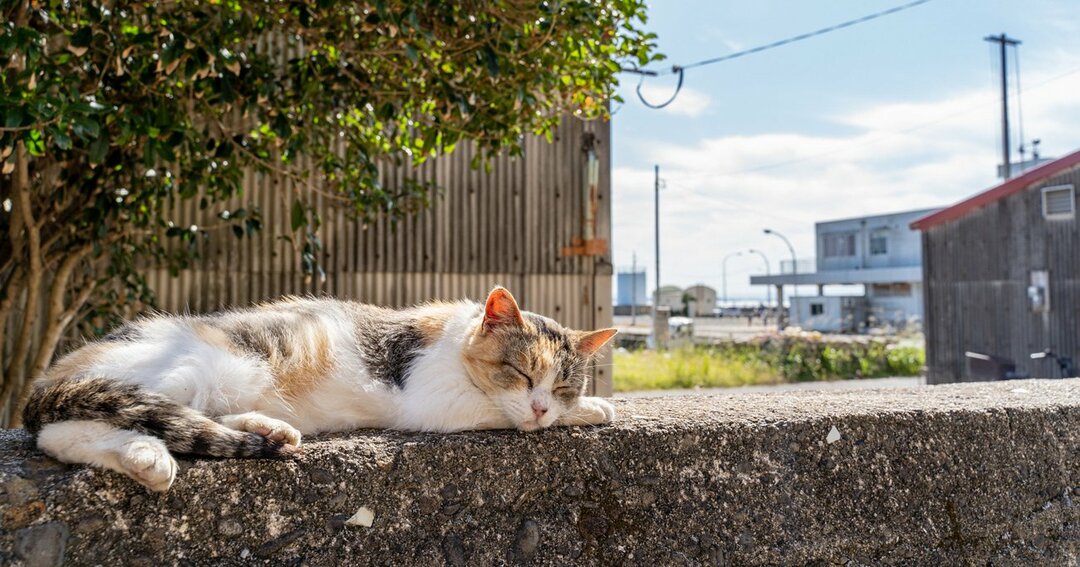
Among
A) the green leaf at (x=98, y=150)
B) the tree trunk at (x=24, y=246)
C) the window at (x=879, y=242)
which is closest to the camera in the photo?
the green leaf at (x=98, y=150)

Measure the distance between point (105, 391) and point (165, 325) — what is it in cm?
45

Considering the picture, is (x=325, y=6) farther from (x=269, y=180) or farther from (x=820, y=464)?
(x=269, y=180)

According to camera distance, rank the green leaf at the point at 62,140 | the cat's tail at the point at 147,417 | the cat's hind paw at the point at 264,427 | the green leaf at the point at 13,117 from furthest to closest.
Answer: the green leaf at the point at 62,140
the green leaf at the point at 13,117
the cat's hind paw at the point at 264,427
the cat's tail at the point at 147,417

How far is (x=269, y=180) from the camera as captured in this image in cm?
580

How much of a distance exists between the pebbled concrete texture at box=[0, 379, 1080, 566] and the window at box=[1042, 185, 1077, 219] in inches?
514

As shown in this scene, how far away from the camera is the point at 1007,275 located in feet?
44.0

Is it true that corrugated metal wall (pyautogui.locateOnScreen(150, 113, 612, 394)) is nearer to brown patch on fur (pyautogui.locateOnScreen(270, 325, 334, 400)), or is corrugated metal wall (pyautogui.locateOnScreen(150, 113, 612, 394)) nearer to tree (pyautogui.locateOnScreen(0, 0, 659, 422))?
tree (pyautogui.locateOnScreen(0, 0, 659, 422))

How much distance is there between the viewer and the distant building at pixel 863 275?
33156 millimetres

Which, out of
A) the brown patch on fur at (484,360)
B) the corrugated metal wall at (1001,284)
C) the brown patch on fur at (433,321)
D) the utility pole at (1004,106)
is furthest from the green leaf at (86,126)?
the utility pole at (1004,106)

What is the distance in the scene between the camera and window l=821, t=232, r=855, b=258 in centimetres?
3794

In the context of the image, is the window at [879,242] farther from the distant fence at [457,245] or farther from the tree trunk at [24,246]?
the tree trunk at [24,246]

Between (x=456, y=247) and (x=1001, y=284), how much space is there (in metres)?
11.7

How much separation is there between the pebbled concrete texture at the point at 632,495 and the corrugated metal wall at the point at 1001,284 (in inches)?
508

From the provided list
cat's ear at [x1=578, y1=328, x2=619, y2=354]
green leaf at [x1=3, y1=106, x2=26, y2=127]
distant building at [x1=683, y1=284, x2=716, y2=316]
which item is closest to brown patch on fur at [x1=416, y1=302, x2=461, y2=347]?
cat's ear at [x1=578, y1=328, x2=619, y2=354]
